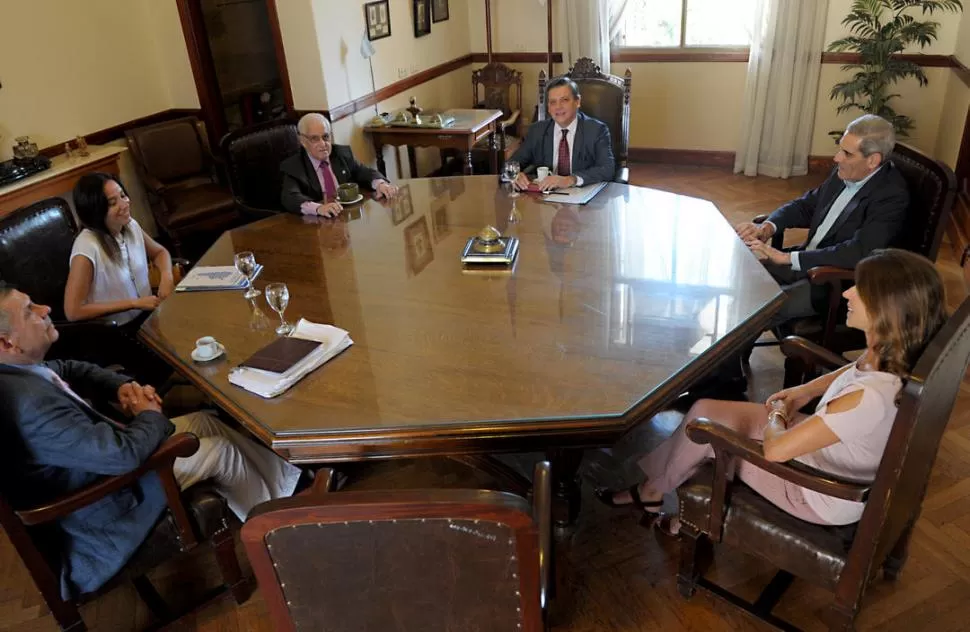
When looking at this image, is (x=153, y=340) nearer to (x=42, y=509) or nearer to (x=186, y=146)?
(x=42, y=509)

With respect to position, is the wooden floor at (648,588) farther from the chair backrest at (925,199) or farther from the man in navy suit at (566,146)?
the man in navy suit at (566,146)

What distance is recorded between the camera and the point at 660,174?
225 inches

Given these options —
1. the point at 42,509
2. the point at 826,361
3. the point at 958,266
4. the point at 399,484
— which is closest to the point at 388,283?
the point at 399,484

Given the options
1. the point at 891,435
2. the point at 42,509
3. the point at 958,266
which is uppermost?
the point at 891,435

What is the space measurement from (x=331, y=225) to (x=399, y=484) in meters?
1.13

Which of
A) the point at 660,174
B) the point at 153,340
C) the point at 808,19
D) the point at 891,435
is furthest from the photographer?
the point at 660,174

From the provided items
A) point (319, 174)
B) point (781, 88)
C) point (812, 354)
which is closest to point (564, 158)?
point (319, 174)

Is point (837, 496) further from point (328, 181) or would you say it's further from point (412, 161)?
point (412, 161)

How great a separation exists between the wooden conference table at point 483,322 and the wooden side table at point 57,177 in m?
1.31

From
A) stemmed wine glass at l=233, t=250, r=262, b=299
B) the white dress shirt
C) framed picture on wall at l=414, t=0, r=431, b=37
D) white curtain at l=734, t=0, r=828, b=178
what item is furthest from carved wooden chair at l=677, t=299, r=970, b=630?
framed picture on wall at l=414, t=0, r=431, b=37

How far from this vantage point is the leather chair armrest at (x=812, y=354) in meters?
1.96

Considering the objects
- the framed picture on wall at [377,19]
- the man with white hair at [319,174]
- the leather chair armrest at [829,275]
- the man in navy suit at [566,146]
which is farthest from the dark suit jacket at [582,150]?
the framed picture on wall at [377,19]

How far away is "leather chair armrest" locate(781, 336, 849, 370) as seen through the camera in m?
1.96

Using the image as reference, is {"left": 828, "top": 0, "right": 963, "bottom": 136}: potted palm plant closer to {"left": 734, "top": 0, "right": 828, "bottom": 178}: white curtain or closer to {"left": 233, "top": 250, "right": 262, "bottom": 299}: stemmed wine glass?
{"left": 734, "top": 0, "right": 828, "bottom": 178}: white curtain
